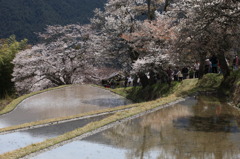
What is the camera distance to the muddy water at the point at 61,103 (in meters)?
18.0

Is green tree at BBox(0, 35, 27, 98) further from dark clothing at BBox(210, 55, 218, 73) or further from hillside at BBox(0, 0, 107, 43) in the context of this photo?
hillside at BBox(0, 0, 107, 43)

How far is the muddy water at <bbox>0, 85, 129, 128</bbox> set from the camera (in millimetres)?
18031

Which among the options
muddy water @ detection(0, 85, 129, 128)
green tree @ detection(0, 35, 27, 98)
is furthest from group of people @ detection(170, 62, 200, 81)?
green tree @ detection(0, 35, 27, 98)

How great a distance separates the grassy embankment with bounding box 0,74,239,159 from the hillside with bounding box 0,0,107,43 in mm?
42213

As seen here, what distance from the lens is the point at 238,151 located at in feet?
26.8

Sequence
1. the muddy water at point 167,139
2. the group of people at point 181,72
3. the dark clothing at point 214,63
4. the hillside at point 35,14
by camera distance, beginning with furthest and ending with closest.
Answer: the hillside at point 35,14 < the group of people at point 181,72 < the dark clothing at point 214,63 < the muddy water at point 167,139

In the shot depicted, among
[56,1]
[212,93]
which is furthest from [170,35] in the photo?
[56,1]

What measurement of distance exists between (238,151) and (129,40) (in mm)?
17470

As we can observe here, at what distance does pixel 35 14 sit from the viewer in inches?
2761

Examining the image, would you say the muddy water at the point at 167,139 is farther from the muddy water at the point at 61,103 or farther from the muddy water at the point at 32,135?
the muddy water at the point at 61,103

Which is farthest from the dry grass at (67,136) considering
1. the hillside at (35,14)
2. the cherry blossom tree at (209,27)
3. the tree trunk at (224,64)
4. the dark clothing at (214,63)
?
the hillside at (35,14)

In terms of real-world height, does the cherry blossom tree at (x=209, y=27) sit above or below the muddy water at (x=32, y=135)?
above

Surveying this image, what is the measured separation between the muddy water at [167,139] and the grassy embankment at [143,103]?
0.54 m

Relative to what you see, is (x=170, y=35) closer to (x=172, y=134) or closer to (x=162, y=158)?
(x=172, y=134)
